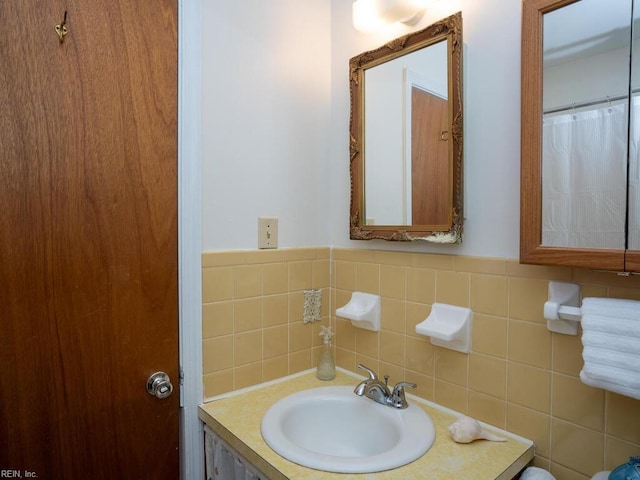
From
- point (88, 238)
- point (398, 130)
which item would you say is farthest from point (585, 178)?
point (88, 238)

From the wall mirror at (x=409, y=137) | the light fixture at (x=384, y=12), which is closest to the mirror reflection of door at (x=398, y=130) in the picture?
the wall mirror at (x=409, y=137)

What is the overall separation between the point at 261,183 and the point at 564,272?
90cm

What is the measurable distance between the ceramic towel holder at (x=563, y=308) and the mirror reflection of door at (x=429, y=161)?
321mm

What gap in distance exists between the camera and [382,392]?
1.15m

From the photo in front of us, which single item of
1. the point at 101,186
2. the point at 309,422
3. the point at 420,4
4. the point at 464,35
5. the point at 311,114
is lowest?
the point at 309,422

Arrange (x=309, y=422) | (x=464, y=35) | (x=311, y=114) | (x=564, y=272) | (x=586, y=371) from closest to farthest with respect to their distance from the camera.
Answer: (x=586, y=371), (x=564, y=272), (x=464, y=35), (x=309, y=422), (x=311, y=114)

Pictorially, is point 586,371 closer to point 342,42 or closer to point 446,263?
point 446,263

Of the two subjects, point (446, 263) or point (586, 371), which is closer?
point (586, 371)

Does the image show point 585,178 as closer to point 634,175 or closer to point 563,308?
point 634,175

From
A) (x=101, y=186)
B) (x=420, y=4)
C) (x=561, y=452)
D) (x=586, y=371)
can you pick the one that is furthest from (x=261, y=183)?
(x=561, y=452)

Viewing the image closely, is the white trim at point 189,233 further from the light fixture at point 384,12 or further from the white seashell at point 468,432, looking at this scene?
the white seashell at point 468,432

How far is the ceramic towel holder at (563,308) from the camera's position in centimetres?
85

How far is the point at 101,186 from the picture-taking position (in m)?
0.99

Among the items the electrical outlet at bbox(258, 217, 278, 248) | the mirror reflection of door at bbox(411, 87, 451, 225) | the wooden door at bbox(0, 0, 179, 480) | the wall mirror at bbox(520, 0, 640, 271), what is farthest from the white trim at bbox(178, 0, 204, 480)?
the wall mirror at bbox(520, 0, 640, 271)
